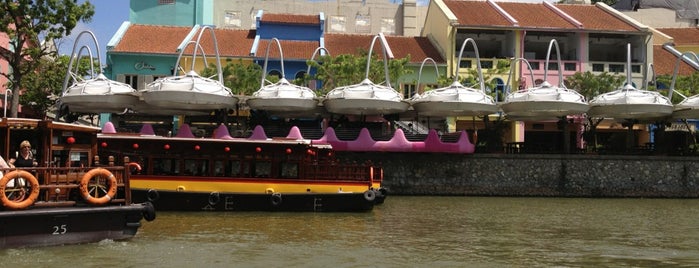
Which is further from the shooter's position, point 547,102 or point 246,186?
point 547,102

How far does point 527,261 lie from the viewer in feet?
43.3

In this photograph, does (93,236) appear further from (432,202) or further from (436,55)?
(436,55)

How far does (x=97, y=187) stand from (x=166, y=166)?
6637mm

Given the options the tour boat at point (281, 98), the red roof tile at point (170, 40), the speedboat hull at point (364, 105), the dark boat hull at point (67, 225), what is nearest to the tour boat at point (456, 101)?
the speedboat hull at point (364, 105)

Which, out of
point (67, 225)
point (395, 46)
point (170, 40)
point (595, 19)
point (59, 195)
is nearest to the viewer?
point (67, 225)

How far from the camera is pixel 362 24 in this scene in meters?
52.2

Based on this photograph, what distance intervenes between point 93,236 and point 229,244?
2.56 m

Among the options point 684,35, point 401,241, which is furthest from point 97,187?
point 684,35

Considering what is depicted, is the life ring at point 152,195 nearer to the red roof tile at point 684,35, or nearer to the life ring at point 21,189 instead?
the life ring at point 21,189

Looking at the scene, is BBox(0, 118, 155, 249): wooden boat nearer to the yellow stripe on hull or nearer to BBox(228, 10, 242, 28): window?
the yellow stripe on hull

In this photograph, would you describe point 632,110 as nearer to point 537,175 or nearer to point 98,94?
point 537,175

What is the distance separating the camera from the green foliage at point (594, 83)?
3703cm

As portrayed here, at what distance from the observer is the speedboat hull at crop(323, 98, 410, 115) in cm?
2838

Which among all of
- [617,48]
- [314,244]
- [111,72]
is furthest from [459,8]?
[314,244]
